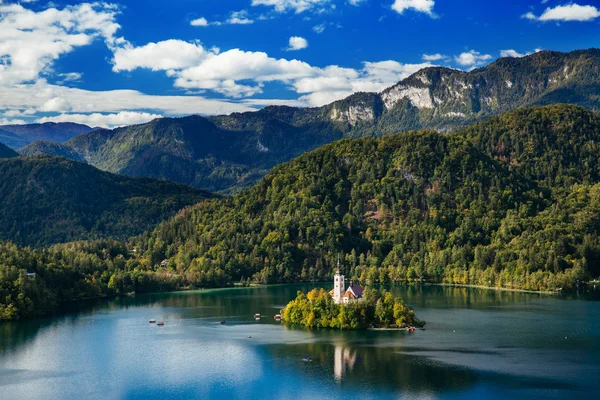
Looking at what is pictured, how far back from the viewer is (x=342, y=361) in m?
94.5

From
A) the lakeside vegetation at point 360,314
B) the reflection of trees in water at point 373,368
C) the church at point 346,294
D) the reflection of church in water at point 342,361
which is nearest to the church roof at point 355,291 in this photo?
the church at point 346,294

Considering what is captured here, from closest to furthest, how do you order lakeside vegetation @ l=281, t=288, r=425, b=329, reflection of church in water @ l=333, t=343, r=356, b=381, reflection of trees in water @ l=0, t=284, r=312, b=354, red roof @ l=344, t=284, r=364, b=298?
reflection of church in water @ l=333, t=343, r=356, b=381 → lakeside vegetation @ l=281, t=288, r=425, b=329 → reflection of trees in water @ l=0, t=284, r=312, b=354 → red roof @ l=344, t=284, r=364, b=298

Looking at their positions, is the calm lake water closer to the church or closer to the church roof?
the church

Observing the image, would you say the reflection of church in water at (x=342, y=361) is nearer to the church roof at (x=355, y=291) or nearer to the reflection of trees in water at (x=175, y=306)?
the church roof at (x=355, y=291)

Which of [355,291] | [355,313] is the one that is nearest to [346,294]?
[355,291]

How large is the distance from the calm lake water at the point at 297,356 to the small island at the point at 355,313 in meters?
3.22

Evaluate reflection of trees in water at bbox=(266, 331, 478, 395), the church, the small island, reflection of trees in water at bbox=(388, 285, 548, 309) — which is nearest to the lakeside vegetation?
the small island

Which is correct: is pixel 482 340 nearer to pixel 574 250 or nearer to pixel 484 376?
pixel 484 376

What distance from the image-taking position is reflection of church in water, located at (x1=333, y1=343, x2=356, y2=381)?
293ft

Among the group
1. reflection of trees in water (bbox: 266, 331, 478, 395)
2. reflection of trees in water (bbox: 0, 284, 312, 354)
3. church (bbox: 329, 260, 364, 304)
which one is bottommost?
reflection of trees in water (bbox: 266, 331, 478, 395)

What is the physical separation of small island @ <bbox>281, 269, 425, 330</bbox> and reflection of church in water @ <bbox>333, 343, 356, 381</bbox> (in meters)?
13.7

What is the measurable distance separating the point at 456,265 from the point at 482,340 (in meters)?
92.9

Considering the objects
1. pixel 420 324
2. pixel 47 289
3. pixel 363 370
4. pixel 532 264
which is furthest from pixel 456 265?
pixel 363 370

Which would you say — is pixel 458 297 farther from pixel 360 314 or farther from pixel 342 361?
pixel 342 361
